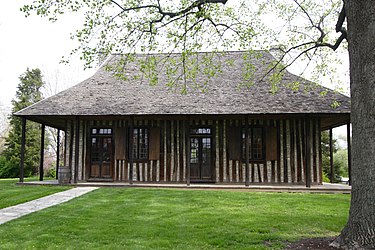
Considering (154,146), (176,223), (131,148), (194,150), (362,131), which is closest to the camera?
(362,131)

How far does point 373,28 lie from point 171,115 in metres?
9.25

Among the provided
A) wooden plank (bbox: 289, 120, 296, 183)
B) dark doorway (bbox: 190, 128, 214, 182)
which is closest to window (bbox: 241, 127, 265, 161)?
wooden plank (bbox: 289, 120, 296, 183)

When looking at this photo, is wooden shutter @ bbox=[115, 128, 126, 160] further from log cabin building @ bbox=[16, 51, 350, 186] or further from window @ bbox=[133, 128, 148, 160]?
window @ bbox=[133, 128, 148, 160]

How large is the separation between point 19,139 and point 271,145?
1983 cm

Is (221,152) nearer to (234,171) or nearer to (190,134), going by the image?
(234,171)

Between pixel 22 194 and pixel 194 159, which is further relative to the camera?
pixel 194 159

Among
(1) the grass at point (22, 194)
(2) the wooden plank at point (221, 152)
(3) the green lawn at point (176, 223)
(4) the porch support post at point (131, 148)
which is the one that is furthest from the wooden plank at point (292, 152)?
(1) the grass at point (22, 194)

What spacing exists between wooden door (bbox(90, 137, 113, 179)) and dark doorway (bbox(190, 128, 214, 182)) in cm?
365

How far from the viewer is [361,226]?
206 inches

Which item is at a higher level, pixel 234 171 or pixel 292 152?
pixel 292 152

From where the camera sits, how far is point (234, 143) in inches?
585

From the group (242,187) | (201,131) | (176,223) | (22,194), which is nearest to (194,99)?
(201,131)

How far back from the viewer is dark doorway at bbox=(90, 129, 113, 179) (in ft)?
51.3

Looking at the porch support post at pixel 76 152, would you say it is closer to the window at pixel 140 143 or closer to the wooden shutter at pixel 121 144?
the wooden shutter at pixel 121 144
